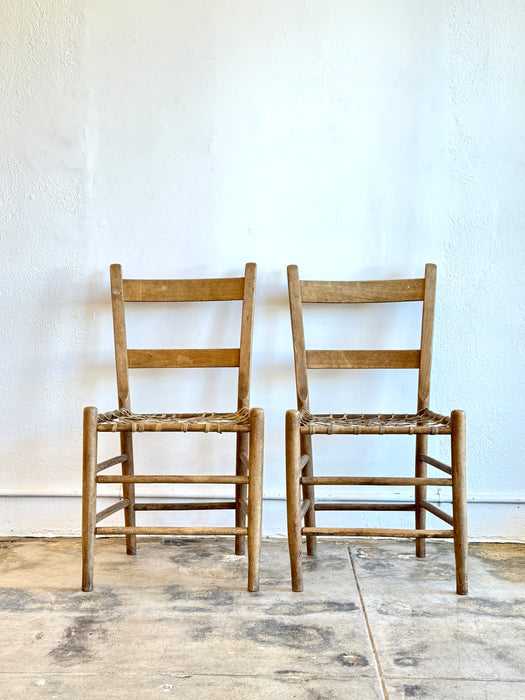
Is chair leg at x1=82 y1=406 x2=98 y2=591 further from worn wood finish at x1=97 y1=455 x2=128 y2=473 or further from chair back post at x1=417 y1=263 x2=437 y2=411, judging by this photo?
chair back post at x1=417 y1=263 x2=437 y2=411

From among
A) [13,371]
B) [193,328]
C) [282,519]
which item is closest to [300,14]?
[193,328]

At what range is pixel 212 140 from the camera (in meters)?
2.27

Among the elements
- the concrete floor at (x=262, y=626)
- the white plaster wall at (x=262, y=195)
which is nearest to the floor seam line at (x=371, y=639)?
the concrete floor at (x=262, y=626)

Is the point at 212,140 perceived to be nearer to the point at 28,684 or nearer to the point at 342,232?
the point at 342,232

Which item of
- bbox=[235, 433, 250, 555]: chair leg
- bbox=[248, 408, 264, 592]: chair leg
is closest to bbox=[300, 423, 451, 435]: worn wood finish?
bbox=[248, 408, 264, 592]: chair leg

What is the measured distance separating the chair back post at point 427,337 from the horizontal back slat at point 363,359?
0.09 ft

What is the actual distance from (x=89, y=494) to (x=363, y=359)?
3.03 feet

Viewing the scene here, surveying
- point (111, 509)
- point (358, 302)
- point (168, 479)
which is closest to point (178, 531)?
point (168, 479)

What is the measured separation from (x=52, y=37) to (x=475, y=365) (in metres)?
1.83

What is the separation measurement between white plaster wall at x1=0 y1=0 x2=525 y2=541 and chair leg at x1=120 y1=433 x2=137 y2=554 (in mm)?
206

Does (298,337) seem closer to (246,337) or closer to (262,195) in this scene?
(246,337)

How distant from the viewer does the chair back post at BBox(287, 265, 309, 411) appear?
2.08 meters

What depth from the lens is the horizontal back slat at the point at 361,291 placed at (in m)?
2.13

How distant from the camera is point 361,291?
2.14 metres
